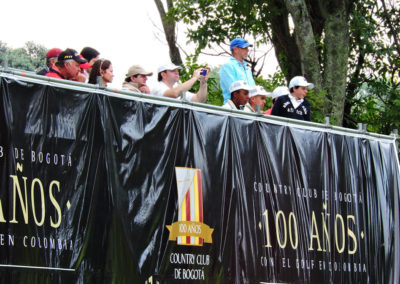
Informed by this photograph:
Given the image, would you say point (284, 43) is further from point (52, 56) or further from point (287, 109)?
point (52, 56)

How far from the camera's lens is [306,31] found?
48.3ft

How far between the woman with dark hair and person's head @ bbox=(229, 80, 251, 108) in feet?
5.35

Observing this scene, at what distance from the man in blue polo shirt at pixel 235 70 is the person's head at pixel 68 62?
9.14ft

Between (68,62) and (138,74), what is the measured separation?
1.00 m

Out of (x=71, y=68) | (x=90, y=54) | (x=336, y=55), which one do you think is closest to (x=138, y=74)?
(x=71, y=68)

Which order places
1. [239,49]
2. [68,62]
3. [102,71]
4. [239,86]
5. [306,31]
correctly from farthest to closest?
[306,31] < [239,49] < [239,86] < [102,71] < [68,62]

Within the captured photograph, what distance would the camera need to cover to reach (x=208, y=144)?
25.0 feet

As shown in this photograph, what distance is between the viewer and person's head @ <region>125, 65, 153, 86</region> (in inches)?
327

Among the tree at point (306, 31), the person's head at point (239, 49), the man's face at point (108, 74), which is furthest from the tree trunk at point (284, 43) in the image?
the man's face at point (108, 74)

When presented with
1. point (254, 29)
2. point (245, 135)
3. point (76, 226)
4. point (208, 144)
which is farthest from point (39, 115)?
point (254, 29)

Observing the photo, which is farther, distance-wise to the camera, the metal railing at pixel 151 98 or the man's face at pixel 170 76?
the man's face at pixel 170 76

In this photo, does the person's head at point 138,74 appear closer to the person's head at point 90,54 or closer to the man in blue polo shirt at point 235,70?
the person's head at point 90,54

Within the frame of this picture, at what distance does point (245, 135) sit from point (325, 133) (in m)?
1.32

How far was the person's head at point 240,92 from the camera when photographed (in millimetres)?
9148
